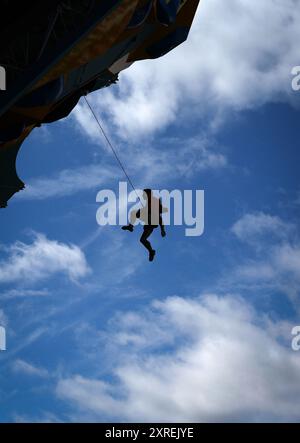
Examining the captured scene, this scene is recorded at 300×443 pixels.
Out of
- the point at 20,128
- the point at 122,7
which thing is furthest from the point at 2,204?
the point at 122,7

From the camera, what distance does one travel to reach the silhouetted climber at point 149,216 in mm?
15508

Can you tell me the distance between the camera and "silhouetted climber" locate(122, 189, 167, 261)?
50.9 feet

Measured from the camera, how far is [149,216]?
1584cm

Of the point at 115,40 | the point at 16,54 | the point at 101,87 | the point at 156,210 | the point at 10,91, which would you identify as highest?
the point at 101,87

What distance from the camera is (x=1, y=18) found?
12641 millimetres

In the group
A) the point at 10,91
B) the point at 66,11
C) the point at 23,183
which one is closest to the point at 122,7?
the point at 66,11

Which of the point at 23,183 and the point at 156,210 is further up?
the point at 23,183

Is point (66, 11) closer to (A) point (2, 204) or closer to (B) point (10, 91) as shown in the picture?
(B) point (10, 91)

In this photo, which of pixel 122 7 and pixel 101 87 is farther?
pixel 101 87
